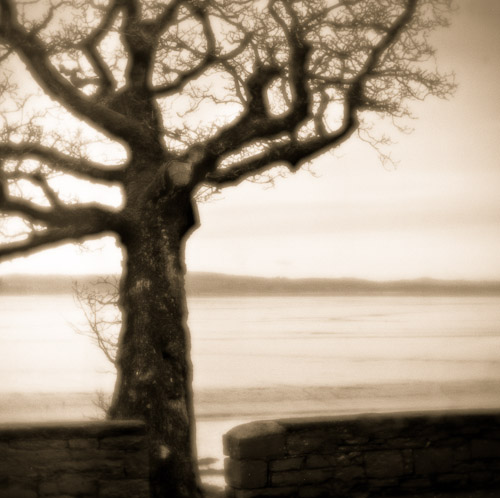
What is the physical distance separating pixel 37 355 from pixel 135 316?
154 feet

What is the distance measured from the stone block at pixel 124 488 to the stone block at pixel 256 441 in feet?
2.78

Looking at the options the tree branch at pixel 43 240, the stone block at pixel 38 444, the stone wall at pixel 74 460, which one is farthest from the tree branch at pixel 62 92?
the stone block at pixel 38 444

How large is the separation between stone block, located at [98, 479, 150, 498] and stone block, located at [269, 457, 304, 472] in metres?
1.18

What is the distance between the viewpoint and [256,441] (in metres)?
6.97

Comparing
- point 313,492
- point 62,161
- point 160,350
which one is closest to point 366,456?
point 313,492

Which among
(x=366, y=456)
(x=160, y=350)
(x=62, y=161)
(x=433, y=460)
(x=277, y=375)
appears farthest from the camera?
(x=277, y=375)

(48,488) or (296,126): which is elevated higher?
(296,126)

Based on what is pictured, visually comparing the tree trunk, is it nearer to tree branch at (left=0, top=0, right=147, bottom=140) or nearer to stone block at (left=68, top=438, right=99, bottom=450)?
tree branch at (left=0, top=0, right=147, bottom=140)

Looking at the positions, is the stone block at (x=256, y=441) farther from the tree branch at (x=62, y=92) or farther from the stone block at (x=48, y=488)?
the tree branch at (x=62, y=92)

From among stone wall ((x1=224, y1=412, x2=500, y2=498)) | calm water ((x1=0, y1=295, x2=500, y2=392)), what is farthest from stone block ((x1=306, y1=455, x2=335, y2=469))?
calm water ((x1=0, y1=295, x2=500, y2=392))

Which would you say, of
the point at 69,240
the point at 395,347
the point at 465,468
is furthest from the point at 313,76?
the point at 395,347

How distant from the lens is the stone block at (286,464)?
7.05 m

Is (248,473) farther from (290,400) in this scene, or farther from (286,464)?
(290,400)

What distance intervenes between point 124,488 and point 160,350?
2.28m
